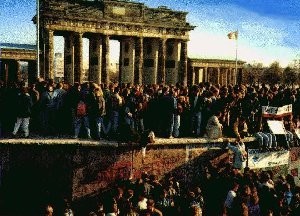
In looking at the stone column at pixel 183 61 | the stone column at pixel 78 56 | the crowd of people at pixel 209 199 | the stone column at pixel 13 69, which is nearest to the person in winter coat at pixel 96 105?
the crowd of people at pixel 209 199

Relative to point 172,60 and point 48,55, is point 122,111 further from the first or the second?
point 172,60

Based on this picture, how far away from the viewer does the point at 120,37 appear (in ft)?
170

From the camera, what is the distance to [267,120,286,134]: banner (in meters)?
15.5

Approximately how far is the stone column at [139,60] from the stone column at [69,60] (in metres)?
8.26

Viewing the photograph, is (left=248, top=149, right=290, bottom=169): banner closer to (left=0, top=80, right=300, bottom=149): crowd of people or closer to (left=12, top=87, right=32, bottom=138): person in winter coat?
(left=0, top=80, right=300, bottom=149): crowd of people

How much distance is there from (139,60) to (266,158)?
37796mm

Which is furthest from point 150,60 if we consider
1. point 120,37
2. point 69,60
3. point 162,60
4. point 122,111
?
point 122,111

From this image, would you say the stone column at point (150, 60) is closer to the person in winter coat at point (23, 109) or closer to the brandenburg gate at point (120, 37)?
the brandenburg gate at point (120, 37)

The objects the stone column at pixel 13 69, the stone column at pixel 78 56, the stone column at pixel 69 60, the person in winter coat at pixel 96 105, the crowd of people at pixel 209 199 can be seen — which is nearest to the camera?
the crowd of people at pixel 209 199

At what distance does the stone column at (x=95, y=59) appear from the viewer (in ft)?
165

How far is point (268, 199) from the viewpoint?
34.8 ft

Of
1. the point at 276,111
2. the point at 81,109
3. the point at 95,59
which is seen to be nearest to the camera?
the point at 81,109

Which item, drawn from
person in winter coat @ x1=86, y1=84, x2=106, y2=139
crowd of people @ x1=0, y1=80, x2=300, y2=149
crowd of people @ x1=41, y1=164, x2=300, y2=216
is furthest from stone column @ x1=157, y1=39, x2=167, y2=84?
crowd of people @ x1=41, y1=164, x2=300, y2=216

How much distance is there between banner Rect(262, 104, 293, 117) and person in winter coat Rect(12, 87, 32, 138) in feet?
27.9
